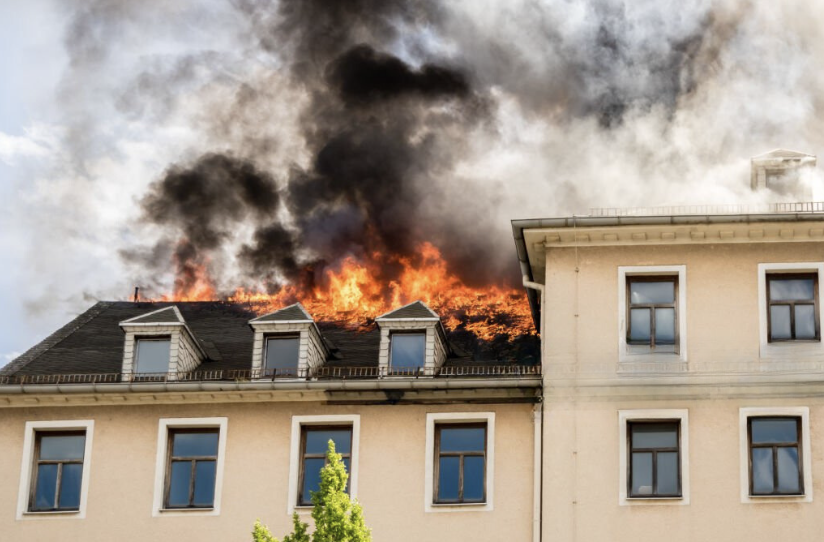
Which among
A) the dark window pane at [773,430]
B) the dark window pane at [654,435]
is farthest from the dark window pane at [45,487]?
the dark window pane at [773,430]

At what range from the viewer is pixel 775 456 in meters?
34.0

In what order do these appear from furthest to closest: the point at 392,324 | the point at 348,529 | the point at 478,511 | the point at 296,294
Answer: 1. the point at 296,294
2. the point at 392,324
3. the point at 478,511
4. the point at 348,529

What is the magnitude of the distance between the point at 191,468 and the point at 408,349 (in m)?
5.50

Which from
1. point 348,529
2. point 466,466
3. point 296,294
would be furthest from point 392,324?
point 296,294

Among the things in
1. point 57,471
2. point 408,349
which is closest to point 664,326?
point 408,349

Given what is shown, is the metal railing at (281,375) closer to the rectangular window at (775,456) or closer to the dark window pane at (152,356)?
the dark window pane at (152,356)

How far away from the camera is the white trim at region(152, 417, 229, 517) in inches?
1404

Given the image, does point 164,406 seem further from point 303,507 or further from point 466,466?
point 466,466

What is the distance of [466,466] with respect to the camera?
3541 centimetres

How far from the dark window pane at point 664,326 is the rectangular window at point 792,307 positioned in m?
2.04

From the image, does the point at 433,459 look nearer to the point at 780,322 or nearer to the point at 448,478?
the point at 448,478

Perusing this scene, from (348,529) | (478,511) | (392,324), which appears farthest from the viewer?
(392,324)

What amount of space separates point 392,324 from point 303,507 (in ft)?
15.3

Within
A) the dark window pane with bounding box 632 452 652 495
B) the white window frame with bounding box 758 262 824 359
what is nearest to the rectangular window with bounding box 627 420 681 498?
the dark window pane with bounding box 632 452 652 495
